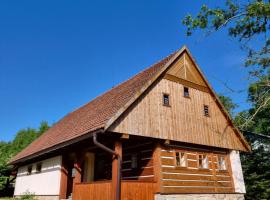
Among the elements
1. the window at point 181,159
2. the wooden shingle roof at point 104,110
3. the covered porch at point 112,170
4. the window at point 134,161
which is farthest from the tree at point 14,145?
the window at point 181,159

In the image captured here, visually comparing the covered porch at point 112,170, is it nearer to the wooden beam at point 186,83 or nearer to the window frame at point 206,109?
the wooden beam at point 186,83

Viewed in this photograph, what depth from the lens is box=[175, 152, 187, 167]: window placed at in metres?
13.8

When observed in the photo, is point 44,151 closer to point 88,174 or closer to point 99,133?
point 88,174

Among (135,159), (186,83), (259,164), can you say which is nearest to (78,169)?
(135,159)

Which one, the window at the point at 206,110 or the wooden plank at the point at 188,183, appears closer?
the wooden plank at the point at 188,183

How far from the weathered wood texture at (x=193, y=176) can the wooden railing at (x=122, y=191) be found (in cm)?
90

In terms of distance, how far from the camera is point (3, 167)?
24.2 m

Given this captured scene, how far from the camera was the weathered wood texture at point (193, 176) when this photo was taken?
12.8m

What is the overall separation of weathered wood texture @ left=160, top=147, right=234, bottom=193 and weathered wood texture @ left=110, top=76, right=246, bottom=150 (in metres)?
0.68

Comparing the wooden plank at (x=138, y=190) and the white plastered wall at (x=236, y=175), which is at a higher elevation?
the white plastered wall at (x=236, y=175)

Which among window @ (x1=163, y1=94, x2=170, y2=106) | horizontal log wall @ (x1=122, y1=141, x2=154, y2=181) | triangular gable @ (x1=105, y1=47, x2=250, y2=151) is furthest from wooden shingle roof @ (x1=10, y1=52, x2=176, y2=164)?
horizontal log wall @ (x1=122, y1=141, x2=154, y2=181)

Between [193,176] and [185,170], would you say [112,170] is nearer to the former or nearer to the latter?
[185,170]

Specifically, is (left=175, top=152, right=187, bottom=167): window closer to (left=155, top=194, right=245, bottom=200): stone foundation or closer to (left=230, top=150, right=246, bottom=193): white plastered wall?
(left=155, top=194, right=245, bottom=200): stone foundation

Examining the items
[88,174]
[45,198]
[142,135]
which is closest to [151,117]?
[142,135]
